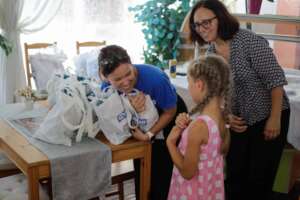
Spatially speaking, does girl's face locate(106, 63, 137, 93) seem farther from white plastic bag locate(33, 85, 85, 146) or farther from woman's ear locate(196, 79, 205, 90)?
woman's ear locate(196, 79, 205, 90)

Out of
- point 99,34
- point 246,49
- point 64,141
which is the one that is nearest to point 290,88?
point 246,49

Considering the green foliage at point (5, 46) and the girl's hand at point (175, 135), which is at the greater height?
the green foliage at point (5, 46)

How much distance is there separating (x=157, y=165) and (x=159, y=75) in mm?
453

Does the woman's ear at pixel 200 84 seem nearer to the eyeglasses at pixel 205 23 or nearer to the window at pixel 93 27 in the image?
the eyeglasses at pixel 205 23

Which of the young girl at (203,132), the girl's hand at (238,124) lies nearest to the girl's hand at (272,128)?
the girl's hand at (238,124)

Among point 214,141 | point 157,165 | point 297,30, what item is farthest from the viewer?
point 297,30

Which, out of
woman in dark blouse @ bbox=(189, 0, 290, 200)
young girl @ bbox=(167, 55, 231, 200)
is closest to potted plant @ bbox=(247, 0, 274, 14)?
woman in dark blouse @ bbox=(189, 0, 290, 200)

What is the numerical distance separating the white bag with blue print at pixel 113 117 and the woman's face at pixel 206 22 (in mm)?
485

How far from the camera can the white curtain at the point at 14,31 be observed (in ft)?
10.5

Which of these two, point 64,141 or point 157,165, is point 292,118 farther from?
A: point 64,141

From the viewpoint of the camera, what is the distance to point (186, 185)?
181 cm

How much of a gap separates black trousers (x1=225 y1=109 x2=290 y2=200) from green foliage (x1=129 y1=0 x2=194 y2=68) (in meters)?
1.71

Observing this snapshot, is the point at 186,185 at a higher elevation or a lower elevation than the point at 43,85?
lower

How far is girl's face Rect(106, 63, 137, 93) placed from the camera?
1840 millimetres
